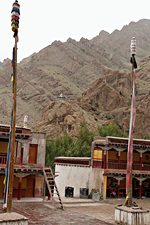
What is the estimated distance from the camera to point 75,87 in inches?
4761

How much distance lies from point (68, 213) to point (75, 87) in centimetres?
9764

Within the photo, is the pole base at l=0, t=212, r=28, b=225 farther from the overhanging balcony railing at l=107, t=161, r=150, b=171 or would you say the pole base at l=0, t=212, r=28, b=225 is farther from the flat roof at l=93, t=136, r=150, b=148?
the overhanging balcony railing at l=107, t=161, r=150, b=171

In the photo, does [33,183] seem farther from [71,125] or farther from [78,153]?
[71,125]

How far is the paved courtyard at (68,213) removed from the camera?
21.5 meters

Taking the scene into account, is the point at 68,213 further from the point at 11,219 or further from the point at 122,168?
the point at 122,168

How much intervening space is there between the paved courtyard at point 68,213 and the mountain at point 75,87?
34469mm

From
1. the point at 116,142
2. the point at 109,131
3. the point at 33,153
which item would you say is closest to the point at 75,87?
the point at 109,131

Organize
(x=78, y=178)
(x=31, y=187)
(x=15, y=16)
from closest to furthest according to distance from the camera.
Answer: (x=15, y=16) → (x=31, y=187) → (x=78, y=178)

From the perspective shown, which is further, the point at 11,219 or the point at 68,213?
the point at 68,213

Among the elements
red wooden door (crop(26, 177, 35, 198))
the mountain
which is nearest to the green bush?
the mountain

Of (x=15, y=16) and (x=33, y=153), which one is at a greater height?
(x=15, y=16)

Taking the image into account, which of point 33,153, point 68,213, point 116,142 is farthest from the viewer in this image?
point 116,142

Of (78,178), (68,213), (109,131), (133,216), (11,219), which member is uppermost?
(109,131)

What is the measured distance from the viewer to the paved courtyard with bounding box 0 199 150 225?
21.5 m
